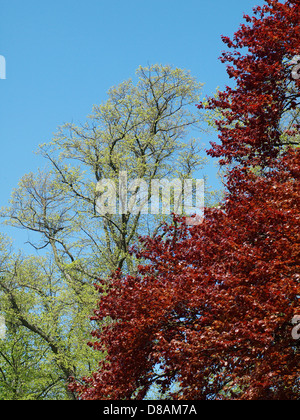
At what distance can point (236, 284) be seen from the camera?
323 inches

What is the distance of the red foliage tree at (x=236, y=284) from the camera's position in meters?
7.37

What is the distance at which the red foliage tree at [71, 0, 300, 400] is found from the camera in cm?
737

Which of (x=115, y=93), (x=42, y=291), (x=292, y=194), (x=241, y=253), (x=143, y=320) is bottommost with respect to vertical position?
(x=42, y=291)

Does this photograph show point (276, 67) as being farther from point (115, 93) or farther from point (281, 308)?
point (115, 93)

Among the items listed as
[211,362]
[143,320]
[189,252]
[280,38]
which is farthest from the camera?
[280,38]

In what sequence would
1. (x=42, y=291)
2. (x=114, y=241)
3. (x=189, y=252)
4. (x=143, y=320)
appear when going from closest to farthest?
(x=143, y=320)
(x=189, y=252)
(x=114, y=241)
(x=42, y=291)

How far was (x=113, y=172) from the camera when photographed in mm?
20969

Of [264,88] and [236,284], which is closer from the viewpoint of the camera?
[236,284]

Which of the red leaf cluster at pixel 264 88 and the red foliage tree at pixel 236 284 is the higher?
the red leaf cluster at pixel 264 88

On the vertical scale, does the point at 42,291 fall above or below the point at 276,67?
below

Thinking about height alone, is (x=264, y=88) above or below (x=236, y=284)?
above

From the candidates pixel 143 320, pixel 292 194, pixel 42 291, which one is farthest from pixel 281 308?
pixel 42 291
